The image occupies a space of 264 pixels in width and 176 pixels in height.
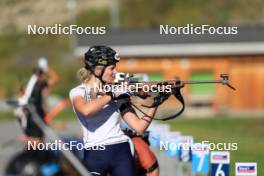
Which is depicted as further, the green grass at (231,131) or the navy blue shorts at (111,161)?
the green grass at (231,131)

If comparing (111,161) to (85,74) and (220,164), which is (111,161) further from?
(220,164)

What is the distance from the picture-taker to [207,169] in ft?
32.9

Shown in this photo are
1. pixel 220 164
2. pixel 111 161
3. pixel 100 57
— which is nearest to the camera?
pixel 111 161

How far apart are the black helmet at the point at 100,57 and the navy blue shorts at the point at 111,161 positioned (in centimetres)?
70

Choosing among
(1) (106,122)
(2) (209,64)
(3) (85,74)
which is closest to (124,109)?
(1) (106,122)

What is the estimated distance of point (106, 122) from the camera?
7.51 m

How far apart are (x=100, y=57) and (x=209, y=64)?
114 feet

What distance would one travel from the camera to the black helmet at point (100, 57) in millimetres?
7555

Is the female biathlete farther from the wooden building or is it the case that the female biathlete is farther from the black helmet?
the wooden building

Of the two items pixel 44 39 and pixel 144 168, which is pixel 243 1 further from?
pixel 144 168

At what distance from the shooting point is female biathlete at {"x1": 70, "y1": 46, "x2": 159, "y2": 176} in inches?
294

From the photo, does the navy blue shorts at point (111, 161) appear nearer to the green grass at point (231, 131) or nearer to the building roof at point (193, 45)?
the green grass at point (231, 131)

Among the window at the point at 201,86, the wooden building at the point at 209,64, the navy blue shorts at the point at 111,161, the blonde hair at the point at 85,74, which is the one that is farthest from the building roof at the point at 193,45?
the navy blue shorts at the point at 111,161

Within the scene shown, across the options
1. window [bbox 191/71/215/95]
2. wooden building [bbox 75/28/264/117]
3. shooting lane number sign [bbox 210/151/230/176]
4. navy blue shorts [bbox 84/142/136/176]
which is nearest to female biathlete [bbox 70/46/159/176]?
navy blue shorts [bbox 84/142/136/176]
